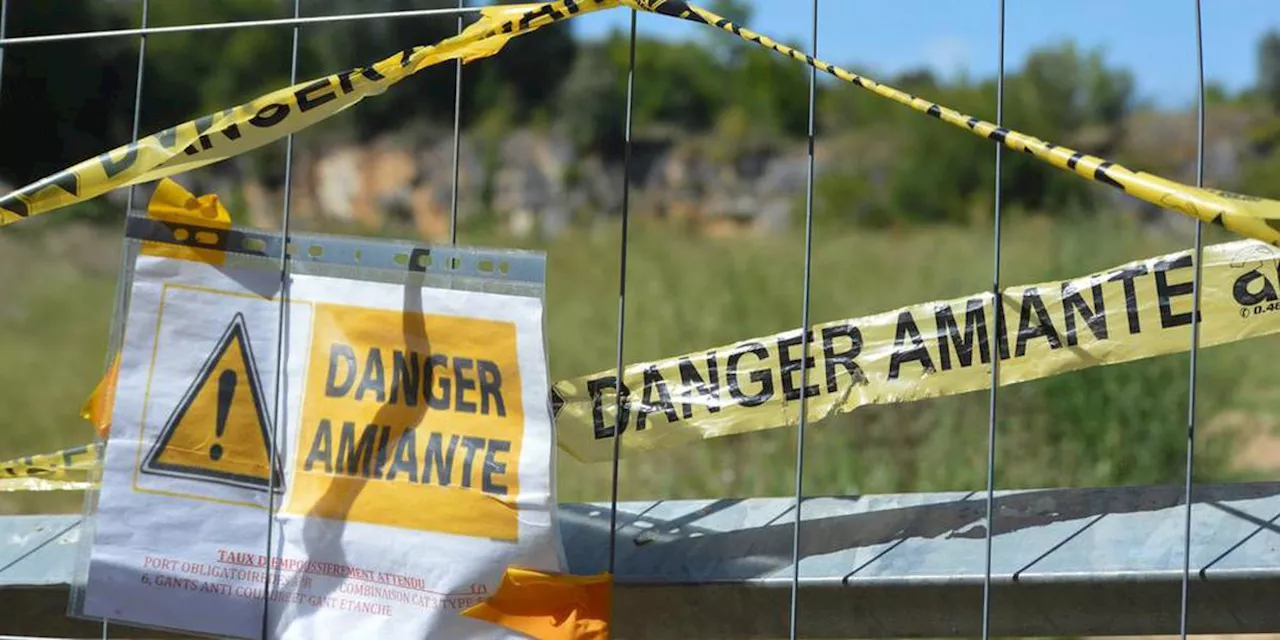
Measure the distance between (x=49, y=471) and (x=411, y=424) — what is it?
2.51 feet

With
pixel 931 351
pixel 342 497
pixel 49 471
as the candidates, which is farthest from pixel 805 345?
pixel 49 471

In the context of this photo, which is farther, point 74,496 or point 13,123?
point 13,123

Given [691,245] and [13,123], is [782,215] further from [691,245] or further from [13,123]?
[13,123]

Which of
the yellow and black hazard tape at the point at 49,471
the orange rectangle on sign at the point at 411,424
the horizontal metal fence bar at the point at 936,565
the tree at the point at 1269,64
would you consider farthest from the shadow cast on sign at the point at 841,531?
the tree at the point at 1269,64

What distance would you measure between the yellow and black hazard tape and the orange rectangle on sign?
0.55 m

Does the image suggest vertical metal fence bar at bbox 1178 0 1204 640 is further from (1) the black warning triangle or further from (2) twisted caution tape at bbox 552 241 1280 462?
(1) the black warning triangle

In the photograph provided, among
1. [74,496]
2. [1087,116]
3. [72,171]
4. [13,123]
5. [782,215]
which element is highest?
[1087,116]

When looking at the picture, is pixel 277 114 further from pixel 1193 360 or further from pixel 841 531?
pixel 1193 360

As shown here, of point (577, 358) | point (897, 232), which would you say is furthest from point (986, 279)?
point (897, 232)

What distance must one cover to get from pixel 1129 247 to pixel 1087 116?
101 feet

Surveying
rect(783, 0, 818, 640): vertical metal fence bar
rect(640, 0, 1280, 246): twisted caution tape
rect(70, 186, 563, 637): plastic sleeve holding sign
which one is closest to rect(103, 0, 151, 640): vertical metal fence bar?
rect(70, 186, 563, 637): plastic sleeve holding sign

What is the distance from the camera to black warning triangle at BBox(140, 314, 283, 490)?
1964 mm

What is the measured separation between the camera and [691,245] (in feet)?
85.1

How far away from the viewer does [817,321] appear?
1418cm
